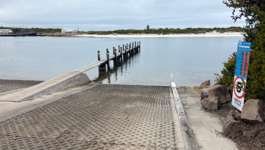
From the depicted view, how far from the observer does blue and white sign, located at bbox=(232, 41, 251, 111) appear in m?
4.49

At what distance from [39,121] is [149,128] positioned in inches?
98.2

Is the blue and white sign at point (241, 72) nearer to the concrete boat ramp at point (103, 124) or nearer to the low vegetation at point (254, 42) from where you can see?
the low vegetation at point (254, 42)

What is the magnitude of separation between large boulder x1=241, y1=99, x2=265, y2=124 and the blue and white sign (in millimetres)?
483

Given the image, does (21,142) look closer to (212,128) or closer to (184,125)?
(184,125)

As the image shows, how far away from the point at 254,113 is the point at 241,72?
108 centimetres

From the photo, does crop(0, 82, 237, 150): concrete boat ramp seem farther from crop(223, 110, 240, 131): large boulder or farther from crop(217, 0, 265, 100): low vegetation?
crop(217, 0, 265, 100): low vegetation

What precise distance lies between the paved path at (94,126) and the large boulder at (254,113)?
1459 mm

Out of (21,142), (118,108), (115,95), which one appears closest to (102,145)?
(21,142)

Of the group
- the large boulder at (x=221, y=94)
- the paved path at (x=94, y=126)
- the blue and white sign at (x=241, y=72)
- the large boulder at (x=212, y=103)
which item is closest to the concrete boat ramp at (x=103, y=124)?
the paved path at (x=94, y=126)

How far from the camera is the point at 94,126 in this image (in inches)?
173

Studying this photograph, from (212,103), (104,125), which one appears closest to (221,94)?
(212,103)

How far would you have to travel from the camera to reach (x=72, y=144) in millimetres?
3525

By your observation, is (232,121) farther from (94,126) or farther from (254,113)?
(94,126)

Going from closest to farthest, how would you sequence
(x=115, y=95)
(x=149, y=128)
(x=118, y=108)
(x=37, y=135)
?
(x=37, y=135) < (x=149, y=128) < (x=118, y=108) < (x=115, y=95)
